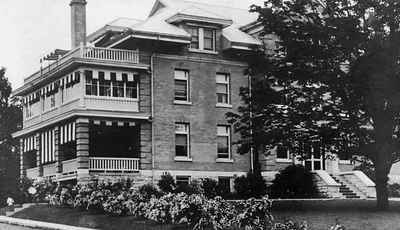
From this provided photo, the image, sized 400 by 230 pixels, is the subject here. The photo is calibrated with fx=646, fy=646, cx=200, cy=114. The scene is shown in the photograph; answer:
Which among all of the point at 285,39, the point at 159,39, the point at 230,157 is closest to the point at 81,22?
the point at 159,39

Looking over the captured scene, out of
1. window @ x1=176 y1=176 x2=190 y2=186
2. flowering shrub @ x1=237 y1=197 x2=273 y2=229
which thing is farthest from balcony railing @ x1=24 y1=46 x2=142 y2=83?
flowering shrub @ x1=237 y1=197 x2=273 y2=229

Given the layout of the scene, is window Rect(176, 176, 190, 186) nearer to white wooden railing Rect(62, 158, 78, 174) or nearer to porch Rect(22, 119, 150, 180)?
porch Rect(22, 119, 150, 180)

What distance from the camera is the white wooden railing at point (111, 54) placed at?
3503 centimetres

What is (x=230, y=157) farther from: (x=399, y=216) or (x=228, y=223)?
(x=228, y=223)

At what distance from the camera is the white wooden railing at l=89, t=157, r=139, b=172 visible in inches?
1357

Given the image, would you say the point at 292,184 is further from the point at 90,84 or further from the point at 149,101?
the point at 90,84

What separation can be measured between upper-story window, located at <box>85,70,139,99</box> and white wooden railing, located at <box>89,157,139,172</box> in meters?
3.64

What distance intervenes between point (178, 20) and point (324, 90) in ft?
51.1

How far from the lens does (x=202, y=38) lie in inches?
1519

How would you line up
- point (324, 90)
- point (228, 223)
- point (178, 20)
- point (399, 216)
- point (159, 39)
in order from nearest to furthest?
1. point (228, 223)
2. point (399, 216)
3. point (324, 90)
4. point (159, 39)
5. point (178, 20)

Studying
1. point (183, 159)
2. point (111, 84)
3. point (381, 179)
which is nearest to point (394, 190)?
point (183, 159)

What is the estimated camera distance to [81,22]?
126ft

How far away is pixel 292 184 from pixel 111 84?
458 inches

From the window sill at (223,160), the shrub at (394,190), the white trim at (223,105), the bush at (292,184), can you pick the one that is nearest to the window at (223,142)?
the window sill at (223,160)
